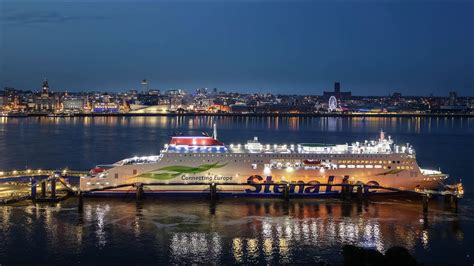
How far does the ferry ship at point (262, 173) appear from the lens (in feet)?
90.0

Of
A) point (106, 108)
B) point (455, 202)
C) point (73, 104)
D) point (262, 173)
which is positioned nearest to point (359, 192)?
point (455, 202)

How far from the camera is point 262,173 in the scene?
2772cm

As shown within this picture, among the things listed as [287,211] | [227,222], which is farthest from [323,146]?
[227,222]

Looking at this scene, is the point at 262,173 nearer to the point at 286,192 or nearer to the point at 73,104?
the point at 286,192

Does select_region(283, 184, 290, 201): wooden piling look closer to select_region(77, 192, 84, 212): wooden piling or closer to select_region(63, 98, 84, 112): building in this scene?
select_region(77, 192, 84, 212): wooden piling

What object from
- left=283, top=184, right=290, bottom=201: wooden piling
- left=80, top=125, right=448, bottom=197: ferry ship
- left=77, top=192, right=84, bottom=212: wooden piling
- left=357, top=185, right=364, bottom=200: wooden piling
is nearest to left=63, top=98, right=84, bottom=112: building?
left=80, top=125, right=448, bottom=197: ferry ship

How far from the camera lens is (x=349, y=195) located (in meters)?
27.1

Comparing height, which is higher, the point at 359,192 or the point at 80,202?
the point at 359,192

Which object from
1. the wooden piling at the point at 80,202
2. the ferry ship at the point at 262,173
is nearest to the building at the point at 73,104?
the ferry ship at the point at 262,173

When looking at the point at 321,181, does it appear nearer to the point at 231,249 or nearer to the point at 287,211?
the point at 287,211

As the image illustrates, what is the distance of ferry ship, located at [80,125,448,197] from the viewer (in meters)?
27.4

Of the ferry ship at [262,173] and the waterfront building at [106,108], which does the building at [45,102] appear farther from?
the ferry ship at [262,173]

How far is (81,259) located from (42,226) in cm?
427

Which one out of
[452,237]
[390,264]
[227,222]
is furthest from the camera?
[227,222]
